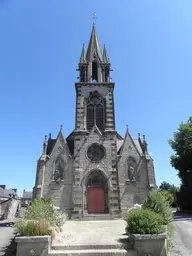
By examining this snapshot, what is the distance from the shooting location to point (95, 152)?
1908 centimetres

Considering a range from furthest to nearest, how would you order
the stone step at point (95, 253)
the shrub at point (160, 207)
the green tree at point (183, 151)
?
the green tree at point (183, 151) < the shrub at point (160, 207) < the stone step at point (95, 253)

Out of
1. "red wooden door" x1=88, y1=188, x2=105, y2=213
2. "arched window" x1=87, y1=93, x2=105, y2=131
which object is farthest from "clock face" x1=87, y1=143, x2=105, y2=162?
"red wooden door" x1=88, y1=188, x2=105, y2=213

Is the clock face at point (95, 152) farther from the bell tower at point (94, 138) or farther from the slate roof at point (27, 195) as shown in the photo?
the slate roof at point (27, 195)

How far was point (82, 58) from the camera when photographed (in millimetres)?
24922

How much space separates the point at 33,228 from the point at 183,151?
21.8 m

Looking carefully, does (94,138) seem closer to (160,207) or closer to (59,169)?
(59,169)

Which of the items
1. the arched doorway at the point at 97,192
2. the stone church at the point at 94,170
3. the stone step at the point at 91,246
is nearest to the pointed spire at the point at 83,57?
the stone church at the point at 94,170

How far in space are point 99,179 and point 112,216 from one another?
3.67 metres

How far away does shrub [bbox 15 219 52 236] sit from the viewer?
6066 mm

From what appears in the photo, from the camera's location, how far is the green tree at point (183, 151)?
22884 millimetres

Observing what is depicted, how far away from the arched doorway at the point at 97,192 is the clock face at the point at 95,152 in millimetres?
1362

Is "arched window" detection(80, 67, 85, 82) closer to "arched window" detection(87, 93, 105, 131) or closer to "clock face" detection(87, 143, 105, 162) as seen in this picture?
"arched window" detection(87, 93, 105, 131)

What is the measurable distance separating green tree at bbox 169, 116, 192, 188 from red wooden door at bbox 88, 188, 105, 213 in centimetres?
1277

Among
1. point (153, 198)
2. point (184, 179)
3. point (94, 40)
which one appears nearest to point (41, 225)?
point (153, 198)
